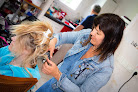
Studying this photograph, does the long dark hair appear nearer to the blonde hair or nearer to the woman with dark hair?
the woman with dark hair

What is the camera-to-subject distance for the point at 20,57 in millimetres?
1124

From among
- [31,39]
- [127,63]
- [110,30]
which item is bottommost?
[31,39]

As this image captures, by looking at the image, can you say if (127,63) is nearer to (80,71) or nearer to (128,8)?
(80,71)

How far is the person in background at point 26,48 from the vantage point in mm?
1049

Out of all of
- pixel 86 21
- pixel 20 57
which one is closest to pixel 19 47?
pixel 20 57

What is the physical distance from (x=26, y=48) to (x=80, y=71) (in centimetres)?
58

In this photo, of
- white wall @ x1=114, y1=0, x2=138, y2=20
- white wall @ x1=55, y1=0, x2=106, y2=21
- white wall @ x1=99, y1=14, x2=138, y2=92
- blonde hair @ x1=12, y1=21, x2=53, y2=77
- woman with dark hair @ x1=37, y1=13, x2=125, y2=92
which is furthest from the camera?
white wall @ x1=55, y1=0, x2=106, y2=21

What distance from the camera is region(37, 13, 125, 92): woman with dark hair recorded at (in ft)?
3.12

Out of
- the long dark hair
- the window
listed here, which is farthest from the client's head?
the window

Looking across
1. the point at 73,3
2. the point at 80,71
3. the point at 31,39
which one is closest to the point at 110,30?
the point at 80,71

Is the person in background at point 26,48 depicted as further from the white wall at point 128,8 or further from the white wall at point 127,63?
the white wall at point 128,8

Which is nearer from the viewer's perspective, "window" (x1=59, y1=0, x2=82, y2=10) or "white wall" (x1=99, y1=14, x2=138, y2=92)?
"white wall" (x1=99, y1=14, x2=138, y2=92)

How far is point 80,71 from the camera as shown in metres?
1.11

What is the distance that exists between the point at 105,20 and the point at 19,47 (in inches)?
33.0
